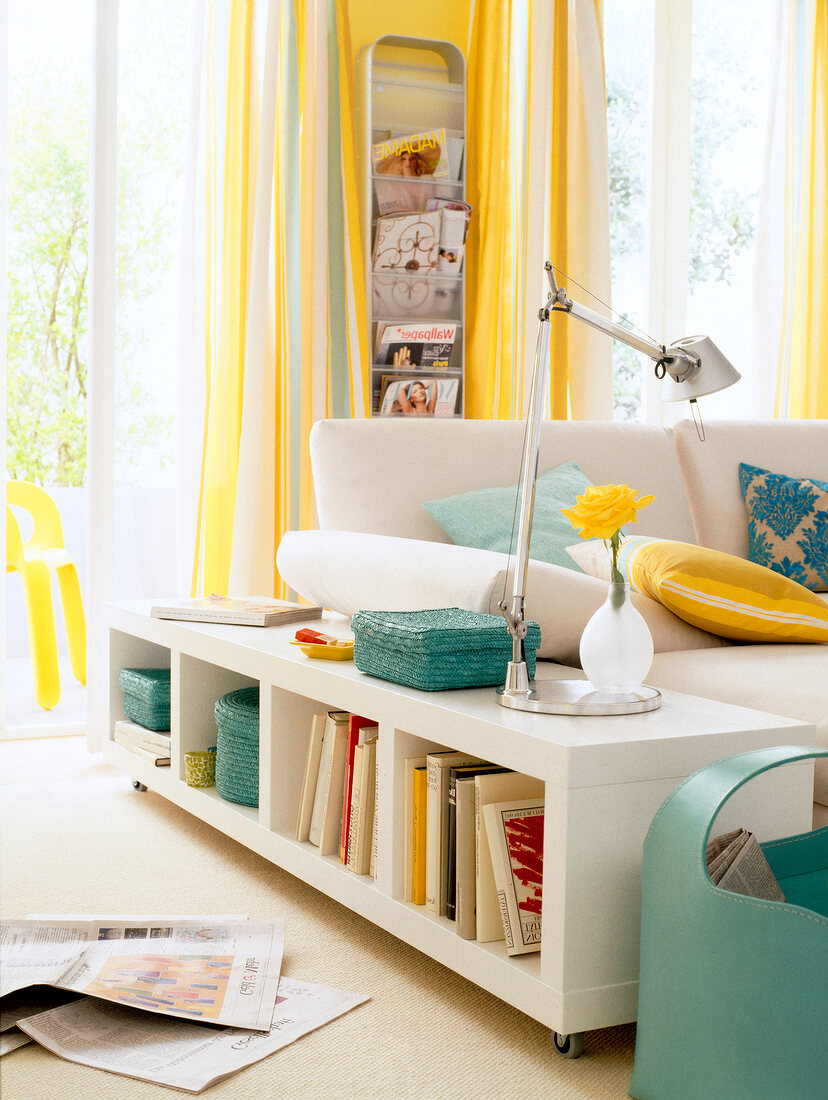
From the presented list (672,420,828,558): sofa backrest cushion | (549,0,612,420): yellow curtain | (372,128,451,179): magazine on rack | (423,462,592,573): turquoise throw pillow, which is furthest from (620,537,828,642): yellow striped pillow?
(372,128,451,179): magazine on rack

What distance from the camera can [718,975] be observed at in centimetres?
123

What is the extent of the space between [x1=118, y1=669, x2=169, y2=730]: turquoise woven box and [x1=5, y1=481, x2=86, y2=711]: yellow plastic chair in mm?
638

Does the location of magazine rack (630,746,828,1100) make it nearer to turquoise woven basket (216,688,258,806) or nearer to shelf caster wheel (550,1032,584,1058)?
shelf caster wheel (550,1032,584,1058)

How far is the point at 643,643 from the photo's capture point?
5.27 ft

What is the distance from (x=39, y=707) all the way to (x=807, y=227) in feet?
9.98

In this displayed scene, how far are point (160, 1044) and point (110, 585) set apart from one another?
6.50ft

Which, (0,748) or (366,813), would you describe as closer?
(366,813)

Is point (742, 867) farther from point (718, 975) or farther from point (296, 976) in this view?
point (296, 976)

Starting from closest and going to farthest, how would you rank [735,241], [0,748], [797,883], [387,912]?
1. [797,883]
2. [387,912]
3. [0,748]
4. [735,241]

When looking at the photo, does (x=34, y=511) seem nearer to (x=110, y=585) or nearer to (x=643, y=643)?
(x=110, y=585)

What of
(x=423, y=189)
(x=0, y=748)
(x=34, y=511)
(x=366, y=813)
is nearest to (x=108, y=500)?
(x=34, y=511)

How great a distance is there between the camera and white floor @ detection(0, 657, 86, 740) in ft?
11.1

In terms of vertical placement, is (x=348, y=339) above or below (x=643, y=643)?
above

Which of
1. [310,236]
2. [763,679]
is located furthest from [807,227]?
[763,679]
